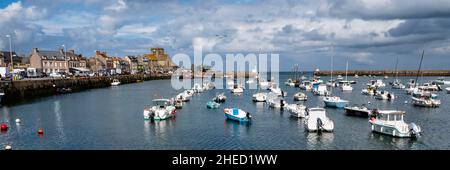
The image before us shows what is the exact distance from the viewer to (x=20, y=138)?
1303 inches

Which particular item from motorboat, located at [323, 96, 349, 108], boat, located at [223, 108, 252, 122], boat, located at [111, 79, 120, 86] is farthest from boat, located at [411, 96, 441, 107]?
boat, located at [111, 79, 120, 86]

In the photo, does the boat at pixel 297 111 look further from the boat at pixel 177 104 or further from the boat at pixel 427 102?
the boat at pixel 427 102

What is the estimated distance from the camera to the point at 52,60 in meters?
121

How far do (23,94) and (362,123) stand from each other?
214 ft

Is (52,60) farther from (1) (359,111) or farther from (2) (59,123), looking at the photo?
(1) (359,111)

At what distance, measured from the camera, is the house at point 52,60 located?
115938 millimetres

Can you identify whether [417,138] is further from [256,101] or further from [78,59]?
[78,59]

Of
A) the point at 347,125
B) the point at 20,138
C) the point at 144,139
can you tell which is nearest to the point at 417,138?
the point at 347,125

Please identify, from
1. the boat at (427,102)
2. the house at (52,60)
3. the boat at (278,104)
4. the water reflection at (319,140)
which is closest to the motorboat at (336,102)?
the boat at (278,104)

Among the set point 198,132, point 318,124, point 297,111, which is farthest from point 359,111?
point 198,132

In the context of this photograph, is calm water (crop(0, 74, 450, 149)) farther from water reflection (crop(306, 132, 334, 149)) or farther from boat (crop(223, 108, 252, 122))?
boat (crop(223, 108, 252, 122))

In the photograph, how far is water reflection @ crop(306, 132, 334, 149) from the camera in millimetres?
30083

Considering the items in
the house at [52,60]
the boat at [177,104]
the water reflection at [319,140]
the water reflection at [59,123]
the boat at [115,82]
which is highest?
the house at [52,60]

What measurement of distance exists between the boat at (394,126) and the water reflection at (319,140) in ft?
15.8
